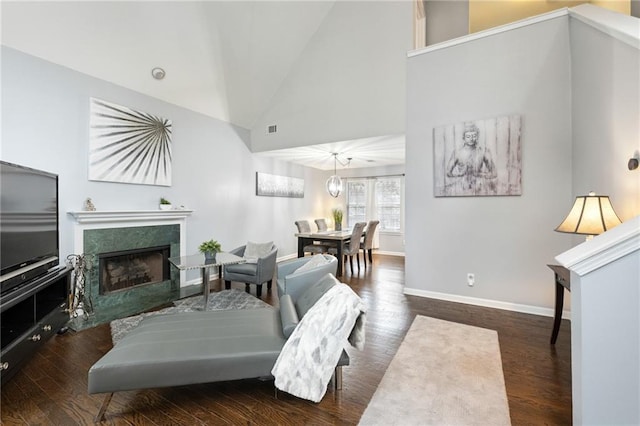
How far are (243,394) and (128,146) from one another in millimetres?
3491

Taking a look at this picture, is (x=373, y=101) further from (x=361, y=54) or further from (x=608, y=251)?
(x=608, y=251)

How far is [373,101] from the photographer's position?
14.5 feet

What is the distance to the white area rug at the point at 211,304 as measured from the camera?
3.06 metres

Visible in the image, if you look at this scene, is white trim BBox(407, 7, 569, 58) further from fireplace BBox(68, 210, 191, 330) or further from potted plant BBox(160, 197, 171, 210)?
fireplace BBox(68, 210, 191, 330)

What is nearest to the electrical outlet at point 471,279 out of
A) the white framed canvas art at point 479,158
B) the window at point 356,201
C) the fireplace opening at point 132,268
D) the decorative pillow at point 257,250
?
the white framed canvas art at point 479,158

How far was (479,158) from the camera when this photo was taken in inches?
139

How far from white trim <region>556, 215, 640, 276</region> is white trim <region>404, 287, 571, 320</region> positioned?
2586mm

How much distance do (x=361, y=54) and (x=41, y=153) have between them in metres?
4.36

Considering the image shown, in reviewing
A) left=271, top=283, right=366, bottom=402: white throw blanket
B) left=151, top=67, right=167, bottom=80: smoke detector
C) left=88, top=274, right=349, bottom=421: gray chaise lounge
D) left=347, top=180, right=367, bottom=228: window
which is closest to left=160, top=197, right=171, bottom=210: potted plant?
left=151, top=67, right=167, bottom=80: smoke detector

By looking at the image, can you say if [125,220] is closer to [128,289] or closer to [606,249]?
[128,289]

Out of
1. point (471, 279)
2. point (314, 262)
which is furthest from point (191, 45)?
point (471, 279)

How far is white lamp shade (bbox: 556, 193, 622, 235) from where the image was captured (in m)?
2.12

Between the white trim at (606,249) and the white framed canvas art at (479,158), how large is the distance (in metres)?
2.44

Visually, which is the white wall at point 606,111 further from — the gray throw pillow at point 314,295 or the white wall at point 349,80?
the gray throw pillow at point 314,295
